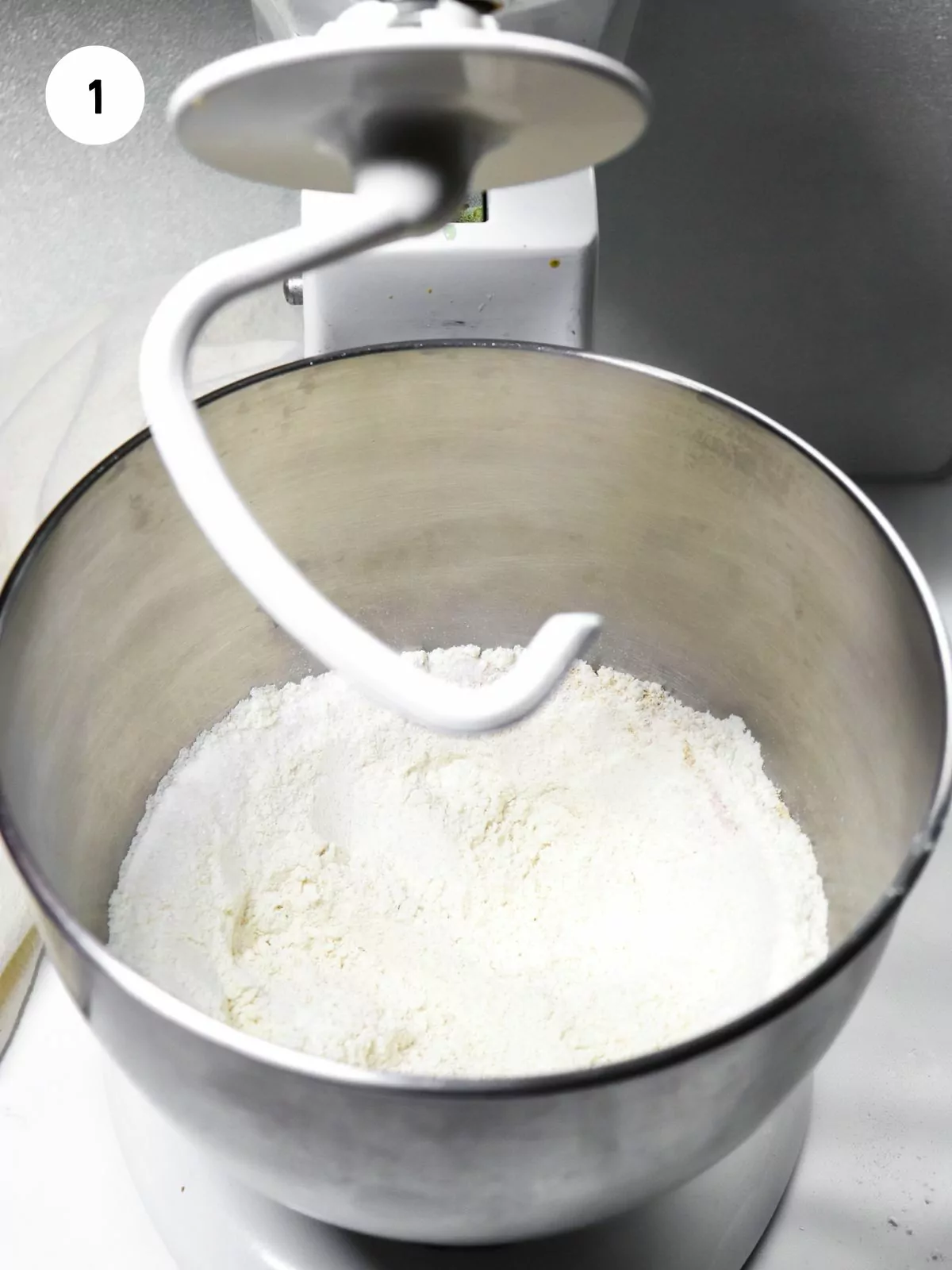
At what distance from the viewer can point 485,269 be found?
1.48 feet

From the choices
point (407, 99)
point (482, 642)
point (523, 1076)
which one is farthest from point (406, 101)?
point (482, 642)

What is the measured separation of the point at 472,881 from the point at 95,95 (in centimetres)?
44

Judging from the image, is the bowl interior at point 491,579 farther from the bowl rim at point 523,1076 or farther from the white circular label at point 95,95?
the white circular label at point 95,95

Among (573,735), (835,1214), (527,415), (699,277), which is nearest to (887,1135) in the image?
(835,1214)

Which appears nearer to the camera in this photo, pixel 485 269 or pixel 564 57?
pixel 564 57

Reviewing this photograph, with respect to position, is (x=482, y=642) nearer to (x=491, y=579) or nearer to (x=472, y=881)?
(x=491, y=579)

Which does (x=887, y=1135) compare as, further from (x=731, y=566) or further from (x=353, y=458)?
(x=353, y=458)

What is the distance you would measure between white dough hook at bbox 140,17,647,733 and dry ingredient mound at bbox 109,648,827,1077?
185mm

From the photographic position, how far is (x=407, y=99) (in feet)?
0.87

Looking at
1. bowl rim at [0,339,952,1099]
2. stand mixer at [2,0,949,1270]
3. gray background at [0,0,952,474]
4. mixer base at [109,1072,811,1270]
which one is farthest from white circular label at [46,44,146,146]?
mixer base at [109,1072,811,1270]

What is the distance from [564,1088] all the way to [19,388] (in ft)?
1.81

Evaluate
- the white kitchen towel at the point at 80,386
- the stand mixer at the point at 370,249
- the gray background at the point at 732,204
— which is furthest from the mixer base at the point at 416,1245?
the gray background at the point at 732,204

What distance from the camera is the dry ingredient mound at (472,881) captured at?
41 cm

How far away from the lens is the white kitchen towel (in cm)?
61
